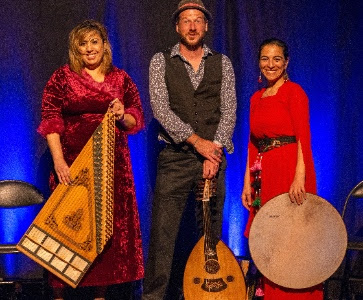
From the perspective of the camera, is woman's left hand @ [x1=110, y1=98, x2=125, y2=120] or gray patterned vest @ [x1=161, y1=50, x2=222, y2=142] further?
gray patterned vest @ [x1=161, y1=50, x2=222, y2=142]

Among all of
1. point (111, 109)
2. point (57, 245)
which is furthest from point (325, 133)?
point (57, 245)

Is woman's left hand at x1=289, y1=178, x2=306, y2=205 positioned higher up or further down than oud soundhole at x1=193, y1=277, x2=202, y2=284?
higher up

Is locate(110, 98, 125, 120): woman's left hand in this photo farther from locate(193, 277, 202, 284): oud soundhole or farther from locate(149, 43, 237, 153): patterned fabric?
locate(193, 277, 202, 284): oud soundhole

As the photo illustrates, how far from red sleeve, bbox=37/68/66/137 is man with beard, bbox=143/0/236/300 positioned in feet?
1.96

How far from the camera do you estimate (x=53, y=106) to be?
417cm

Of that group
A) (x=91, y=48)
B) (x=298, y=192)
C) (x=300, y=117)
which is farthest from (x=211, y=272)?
(x=91, y=48)

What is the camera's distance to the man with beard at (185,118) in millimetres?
4359

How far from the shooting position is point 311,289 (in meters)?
4.14

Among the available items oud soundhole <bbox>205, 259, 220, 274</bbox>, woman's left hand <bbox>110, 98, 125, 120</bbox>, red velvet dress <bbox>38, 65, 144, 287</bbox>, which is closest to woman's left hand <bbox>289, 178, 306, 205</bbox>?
oud soundhole <bbox>205, 259, 220, 274</bbox>

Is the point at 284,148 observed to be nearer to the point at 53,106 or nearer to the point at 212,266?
the point at 212,266

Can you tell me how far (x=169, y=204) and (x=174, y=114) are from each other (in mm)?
617

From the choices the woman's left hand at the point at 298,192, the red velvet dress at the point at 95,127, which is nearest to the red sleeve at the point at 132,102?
the red velvet dress at the point at 95,127

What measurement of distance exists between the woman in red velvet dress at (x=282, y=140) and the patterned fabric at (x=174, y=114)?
0.66 ft

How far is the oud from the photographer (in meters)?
4.21
